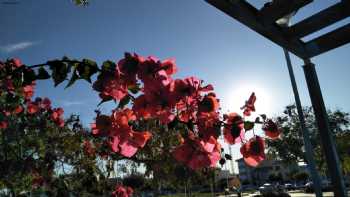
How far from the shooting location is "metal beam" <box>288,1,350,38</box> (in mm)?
2400

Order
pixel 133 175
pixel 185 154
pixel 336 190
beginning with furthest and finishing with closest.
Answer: pixel 133 175 → pixel 336 190 → pixel 185 154

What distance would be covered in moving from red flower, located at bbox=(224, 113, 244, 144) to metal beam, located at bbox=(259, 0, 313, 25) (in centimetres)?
123

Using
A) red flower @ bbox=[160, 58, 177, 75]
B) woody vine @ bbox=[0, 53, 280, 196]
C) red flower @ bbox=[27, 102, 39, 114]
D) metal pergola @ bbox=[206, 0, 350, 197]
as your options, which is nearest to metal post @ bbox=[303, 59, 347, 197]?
metal pergola @ bbox=[206, 0, 350, 197]

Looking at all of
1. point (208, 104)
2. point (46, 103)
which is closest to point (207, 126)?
point (208, 104)

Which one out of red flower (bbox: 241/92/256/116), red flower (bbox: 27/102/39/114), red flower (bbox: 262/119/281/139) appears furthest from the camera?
red flower (bbox: 27/102/39/114)

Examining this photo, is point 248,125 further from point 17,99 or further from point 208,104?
Result: point 17,99

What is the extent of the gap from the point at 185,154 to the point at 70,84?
594 mm

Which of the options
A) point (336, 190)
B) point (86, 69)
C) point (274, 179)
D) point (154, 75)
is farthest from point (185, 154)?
point (274, 179)

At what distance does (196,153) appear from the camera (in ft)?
3.95

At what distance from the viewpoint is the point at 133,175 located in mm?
16781

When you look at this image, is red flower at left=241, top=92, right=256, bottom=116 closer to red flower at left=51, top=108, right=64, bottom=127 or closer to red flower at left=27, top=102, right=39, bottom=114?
red flower at left=27, top=102, right=39, bottom=114

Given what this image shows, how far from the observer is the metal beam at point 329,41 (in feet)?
9.07

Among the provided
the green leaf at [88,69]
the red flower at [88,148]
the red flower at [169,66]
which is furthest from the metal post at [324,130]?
the red flower at [88,148]

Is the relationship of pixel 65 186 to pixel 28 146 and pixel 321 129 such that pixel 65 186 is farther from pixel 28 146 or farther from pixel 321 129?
pixel 321 129
